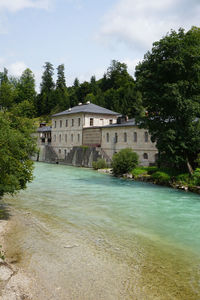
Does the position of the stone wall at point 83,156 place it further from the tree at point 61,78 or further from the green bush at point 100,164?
the tree at point 61,78

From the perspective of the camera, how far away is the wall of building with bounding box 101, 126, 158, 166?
35.5 metres

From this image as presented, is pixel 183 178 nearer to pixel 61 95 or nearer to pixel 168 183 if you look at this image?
pixel 168 183

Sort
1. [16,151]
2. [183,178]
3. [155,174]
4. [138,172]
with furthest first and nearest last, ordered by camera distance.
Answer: [138,172] < [155,174] < [183,178] < [16,151]

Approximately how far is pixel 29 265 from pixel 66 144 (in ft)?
155

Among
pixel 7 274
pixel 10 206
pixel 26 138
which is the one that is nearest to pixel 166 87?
pixel 26 138

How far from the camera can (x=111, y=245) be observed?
9891mm

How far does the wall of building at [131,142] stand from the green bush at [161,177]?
8959mm

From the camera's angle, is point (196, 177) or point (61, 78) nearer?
point (196, 177)

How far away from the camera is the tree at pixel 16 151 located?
908 cm

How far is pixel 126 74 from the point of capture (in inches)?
3930

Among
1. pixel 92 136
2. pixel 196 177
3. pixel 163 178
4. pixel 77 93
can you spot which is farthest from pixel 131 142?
pixel 77 93

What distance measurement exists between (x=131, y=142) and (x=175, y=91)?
1760 centimetres

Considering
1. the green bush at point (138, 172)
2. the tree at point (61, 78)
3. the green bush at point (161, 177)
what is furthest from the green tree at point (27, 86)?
the green bush at point (161, 177)

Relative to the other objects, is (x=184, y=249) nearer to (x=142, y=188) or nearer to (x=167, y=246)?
(x=167, y=246)
